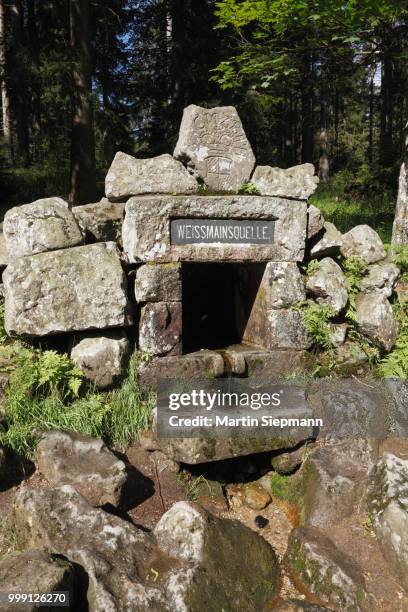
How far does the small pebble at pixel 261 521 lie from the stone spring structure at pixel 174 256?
1.58 meters

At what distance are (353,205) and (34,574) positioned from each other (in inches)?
517

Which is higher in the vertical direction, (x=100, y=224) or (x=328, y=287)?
(x=100, y=224)

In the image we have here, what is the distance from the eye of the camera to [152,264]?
5.25m

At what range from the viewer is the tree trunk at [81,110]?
998 cm

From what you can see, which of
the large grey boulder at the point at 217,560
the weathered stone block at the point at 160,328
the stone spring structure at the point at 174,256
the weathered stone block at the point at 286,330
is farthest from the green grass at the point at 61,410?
the weathered stone block at the point at 286,330

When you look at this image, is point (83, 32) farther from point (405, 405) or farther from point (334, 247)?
point (405, 405)

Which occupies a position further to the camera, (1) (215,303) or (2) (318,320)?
(1) (215,303)

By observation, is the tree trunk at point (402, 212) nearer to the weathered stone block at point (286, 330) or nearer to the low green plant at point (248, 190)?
the weathered stone block at point (286, 330)

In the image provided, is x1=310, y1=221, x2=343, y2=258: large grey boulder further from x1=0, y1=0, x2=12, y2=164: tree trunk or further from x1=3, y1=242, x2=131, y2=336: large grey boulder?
x1=0, y1=0, x2=12, y2=164: tree trunk

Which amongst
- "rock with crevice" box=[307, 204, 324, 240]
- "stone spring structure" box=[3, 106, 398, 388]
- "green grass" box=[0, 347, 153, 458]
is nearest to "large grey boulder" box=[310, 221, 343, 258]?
"stone spring structure" box=[3, 106, 398, 388]

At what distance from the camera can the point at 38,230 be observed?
5.17 metres

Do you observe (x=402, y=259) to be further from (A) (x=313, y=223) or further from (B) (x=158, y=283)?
(B) (x=158, y=283)

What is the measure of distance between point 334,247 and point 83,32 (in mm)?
7749

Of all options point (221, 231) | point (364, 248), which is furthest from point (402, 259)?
point (221, 231)
